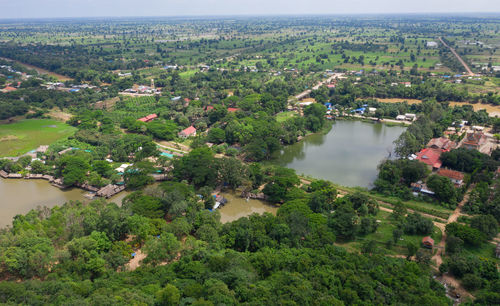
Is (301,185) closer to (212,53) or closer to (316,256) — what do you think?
(316,256)

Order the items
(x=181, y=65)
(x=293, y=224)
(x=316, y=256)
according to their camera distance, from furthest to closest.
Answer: (x=181, y=65) < (x=293, y=224) < (x=316, y=256)

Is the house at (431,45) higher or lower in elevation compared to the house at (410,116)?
higher

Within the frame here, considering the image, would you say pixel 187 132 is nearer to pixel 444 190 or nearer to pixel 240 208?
pixel 240 208

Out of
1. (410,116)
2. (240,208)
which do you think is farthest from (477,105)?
(240,208)

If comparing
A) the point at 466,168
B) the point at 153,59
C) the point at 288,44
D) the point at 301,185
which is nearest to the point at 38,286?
the point at 301,185

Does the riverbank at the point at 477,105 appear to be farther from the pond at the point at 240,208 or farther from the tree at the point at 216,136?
the pond at the point at 240,208

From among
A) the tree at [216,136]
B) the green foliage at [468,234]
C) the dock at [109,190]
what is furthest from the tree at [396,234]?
the dock at [109,190]
